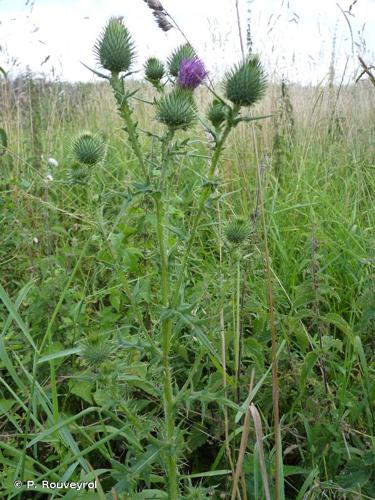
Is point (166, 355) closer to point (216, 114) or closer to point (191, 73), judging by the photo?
point (216, 114)

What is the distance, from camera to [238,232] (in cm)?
165

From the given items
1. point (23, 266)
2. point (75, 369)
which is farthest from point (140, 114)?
point (75, 369)

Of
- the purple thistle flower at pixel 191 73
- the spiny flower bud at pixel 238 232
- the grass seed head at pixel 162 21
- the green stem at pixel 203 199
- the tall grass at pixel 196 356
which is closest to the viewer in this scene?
the green stem at pixel 203 199

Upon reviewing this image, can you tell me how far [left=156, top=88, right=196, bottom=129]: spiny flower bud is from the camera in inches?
51.6

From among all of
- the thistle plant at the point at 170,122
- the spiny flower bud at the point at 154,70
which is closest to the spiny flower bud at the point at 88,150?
the thistle plant at the point at 170,122

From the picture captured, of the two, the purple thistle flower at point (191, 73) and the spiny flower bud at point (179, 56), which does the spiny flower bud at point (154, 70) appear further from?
the purple thistle flower at point (191, 73)

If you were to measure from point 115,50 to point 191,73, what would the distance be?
8.2 inches

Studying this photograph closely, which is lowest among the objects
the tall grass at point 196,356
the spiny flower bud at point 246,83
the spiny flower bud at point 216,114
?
the tall grass at point 196,356

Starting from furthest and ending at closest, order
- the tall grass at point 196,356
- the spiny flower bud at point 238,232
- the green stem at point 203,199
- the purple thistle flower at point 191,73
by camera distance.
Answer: the spiny flower bud at point 238,232 → the purple thistle flower at point 191,73 → the tall grass at point 196,356 → the green stem at point 203,199

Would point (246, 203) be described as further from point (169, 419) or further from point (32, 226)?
point (169, 419)

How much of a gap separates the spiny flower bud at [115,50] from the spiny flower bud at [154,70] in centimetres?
9

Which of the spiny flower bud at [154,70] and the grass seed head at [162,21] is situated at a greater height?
the grass seed head at [162,21]

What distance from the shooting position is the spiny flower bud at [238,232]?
165 centimetres

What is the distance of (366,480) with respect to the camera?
1.29m
